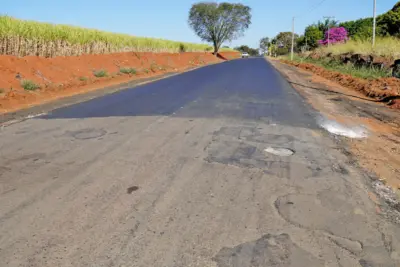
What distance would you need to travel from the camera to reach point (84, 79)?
18.5m

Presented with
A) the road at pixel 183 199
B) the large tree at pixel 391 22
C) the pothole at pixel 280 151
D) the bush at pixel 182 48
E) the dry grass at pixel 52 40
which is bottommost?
the road at pixel 183 199

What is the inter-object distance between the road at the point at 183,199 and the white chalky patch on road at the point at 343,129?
0.60 m

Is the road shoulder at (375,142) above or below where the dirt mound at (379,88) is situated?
below

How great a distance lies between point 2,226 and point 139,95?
32.7ft

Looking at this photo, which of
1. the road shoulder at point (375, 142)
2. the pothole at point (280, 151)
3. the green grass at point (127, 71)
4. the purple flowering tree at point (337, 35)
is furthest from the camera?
the purple flowering tree at point (337, 35)

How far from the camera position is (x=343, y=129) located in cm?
847

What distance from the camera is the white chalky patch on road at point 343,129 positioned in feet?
26.2

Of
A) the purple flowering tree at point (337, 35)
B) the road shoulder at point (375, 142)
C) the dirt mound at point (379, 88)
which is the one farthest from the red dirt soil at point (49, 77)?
the purple flowering tree at point (337, 35)

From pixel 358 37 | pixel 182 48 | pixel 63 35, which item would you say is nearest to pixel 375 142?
pixel 63 35

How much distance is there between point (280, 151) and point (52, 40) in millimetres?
19318

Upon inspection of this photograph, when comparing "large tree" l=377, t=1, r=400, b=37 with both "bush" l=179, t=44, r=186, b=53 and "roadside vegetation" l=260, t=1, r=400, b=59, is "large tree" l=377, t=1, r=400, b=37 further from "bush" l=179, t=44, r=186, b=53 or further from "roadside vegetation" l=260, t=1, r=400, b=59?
"bush" l=179, t=44, r=186, b=53

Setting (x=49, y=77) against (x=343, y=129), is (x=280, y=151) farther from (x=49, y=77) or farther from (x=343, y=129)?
(x=49, y=77)

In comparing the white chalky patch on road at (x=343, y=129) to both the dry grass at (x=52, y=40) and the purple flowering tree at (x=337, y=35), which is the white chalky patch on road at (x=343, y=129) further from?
the purple flowering tree at (x=337, y=35)

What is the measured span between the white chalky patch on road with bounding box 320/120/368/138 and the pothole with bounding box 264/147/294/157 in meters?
2.16
